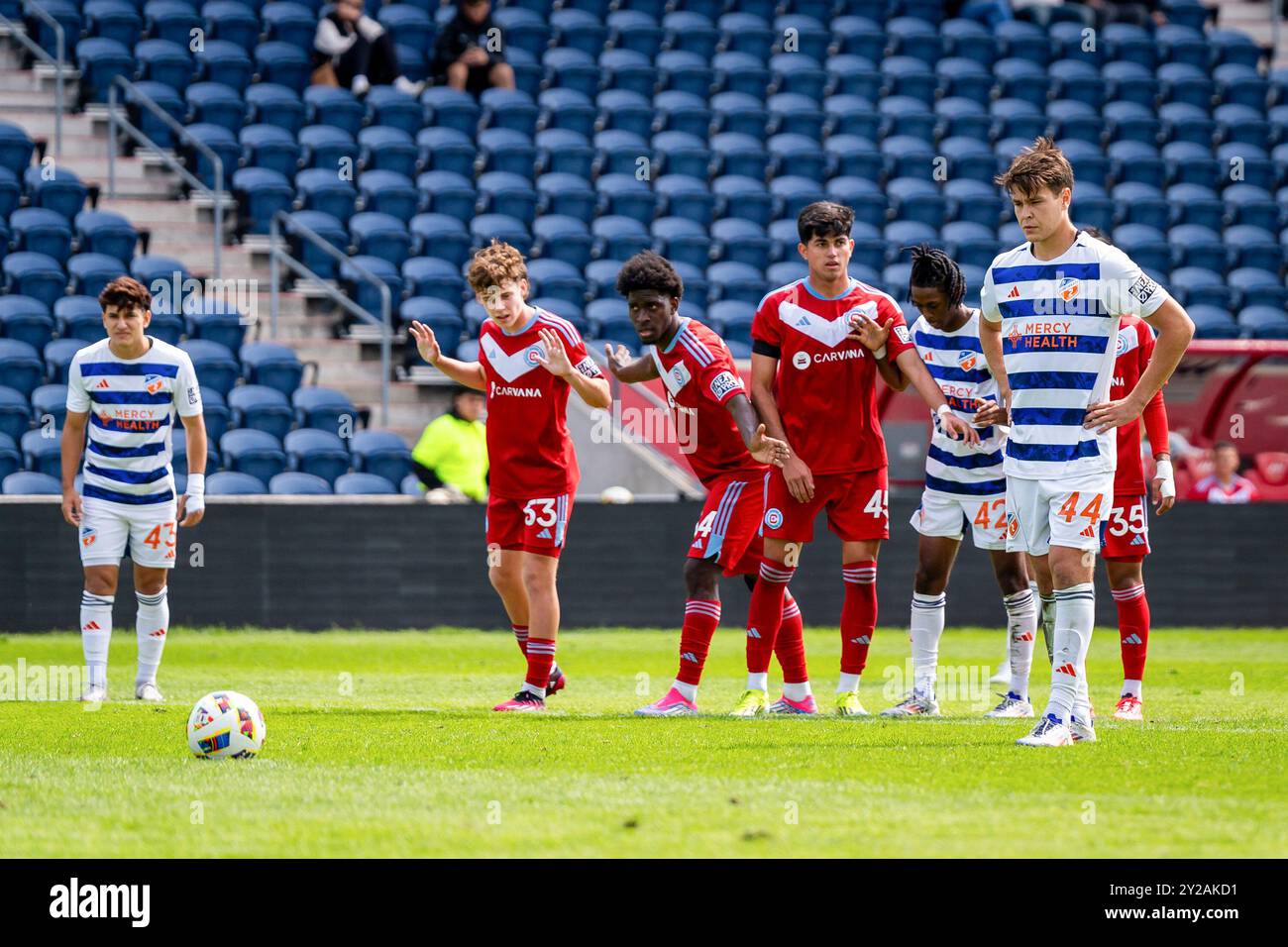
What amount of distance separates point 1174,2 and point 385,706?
64.7ft

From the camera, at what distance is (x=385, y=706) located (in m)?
8.97

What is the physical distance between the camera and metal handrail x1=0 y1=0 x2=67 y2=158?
18094 mm

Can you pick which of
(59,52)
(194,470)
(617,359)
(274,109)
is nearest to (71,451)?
(194,470)

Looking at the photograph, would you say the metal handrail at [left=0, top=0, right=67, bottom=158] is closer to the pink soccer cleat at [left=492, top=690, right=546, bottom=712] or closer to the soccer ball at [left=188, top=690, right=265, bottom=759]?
the pink soccer cleat at [left=492, top=690, right=546, bottom=712]

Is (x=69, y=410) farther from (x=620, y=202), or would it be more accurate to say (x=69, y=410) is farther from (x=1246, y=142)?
(x=1246, y=142)

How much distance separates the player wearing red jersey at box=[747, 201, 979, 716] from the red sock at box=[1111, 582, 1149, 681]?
3.59ft

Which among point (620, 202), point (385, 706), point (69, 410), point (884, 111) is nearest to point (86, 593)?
point (69, 410)

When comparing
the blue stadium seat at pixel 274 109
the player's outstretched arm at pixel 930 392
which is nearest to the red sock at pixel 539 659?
the player's outstretched arm at pixel 930 392

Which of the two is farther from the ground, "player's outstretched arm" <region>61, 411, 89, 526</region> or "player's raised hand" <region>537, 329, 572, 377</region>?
"player's raised hand" <region>537, 329, 572, 377</region>

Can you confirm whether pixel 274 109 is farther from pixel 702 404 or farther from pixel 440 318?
pixel 702 404

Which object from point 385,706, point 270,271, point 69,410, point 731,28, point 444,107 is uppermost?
point 731,28

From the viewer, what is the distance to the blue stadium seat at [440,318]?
17.3 m

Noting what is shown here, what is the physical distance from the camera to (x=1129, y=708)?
8016mm

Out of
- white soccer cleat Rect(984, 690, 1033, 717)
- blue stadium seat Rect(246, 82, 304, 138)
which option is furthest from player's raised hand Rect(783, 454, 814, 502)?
blue stadium seat Rect(246, 82, 304, 138)
